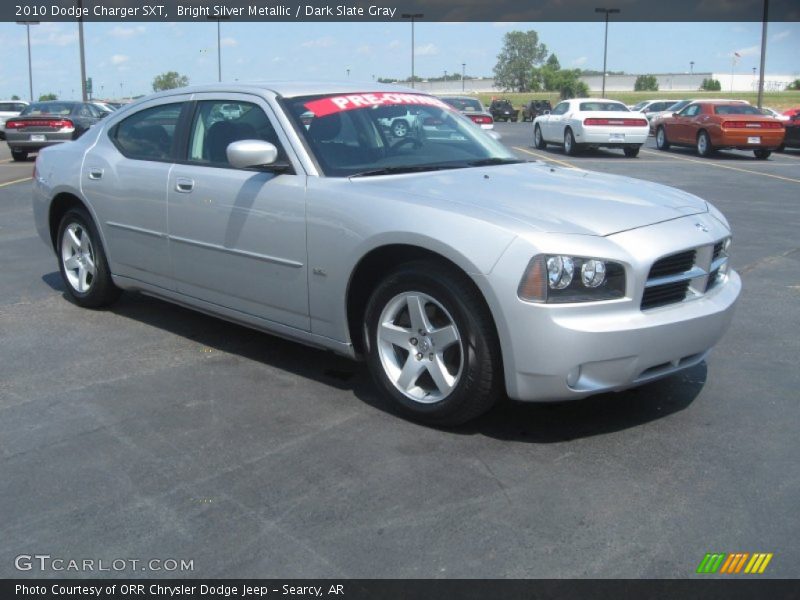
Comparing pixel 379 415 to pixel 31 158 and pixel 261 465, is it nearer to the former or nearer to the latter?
pixel 261 465

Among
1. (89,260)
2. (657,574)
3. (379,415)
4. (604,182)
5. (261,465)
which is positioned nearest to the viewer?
(657,574)

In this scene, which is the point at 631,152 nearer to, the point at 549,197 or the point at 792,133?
the point at 792,133

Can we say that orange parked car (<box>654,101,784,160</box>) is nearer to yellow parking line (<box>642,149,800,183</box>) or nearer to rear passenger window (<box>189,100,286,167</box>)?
yellow parking line (<box>642,149,800,183</box>)

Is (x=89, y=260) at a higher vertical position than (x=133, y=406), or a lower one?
higher

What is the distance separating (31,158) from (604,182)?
21836 mm

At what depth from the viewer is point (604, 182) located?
468 cm

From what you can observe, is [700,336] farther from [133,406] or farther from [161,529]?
[133,406]

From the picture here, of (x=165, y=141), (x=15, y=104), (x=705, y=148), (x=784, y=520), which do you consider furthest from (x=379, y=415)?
(x=15, y=104)

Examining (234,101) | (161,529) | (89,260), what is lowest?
(161,529)

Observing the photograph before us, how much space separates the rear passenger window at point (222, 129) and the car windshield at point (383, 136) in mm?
199

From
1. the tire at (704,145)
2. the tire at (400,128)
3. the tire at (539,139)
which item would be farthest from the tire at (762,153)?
the tire at (400,128)

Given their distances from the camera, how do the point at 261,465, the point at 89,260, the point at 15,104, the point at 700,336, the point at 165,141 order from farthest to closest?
the point at 15,104
the point at 89,260
the point at 165,141
the point at 700,336
the point at 261,465

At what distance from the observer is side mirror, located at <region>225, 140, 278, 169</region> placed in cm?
439

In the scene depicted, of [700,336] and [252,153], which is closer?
[700,336]
